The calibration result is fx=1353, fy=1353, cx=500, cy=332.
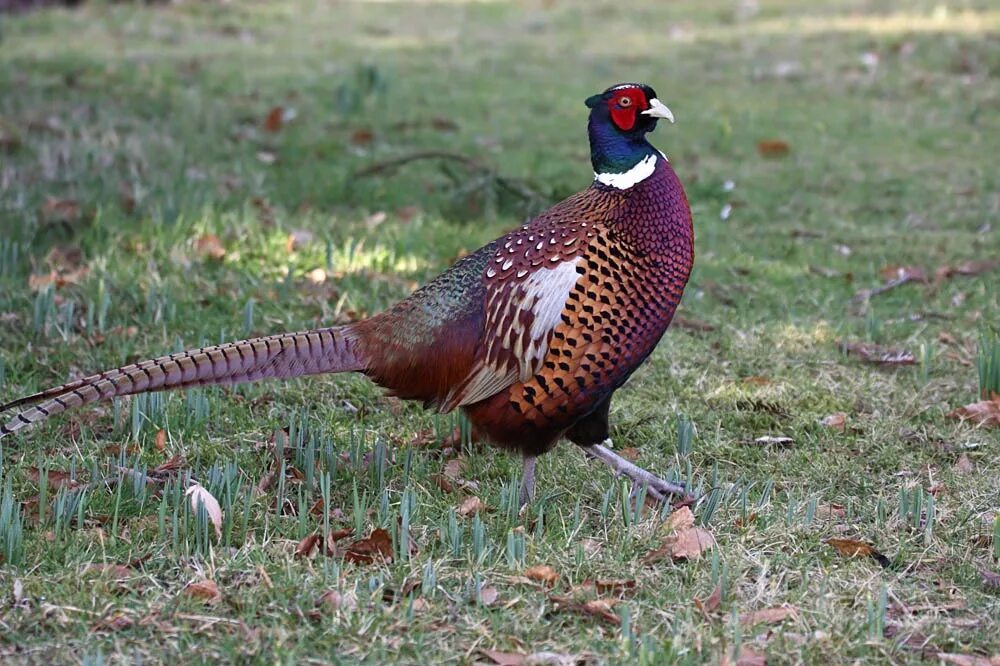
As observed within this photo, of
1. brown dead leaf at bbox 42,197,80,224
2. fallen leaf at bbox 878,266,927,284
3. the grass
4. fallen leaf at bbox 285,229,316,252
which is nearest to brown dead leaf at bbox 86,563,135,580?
the grass

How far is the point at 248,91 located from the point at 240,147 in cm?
136

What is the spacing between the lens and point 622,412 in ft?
13.6

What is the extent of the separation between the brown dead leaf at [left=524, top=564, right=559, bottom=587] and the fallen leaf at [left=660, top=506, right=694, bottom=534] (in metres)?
0.36

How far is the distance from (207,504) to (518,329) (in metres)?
0.85

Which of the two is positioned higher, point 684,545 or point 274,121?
point 274,121

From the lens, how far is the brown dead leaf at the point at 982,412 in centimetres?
402

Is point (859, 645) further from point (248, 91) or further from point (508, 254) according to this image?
point (248, 91)

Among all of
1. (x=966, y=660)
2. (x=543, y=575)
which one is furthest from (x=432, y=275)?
(x=966, y=660)

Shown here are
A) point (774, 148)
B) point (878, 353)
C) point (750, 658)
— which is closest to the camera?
point (750, 658)

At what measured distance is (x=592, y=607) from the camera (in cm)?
284

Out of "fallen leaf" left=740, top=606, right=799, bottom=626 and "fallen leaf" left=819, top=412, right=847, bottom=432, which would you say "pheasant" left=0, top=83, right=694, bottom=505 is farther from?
"fallen leaf" left=819, top=412, right=847, bottom=432

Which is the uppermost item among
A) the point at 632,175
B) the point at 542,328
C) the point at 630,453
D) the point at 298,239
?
the point at 632,175

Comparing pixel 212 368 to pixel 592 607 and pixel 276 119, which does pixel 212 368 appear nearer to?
pixel 592 607

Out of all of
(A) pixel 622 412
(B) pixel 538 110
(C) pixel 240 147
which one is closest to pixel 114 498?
(A) pixel 622 412
